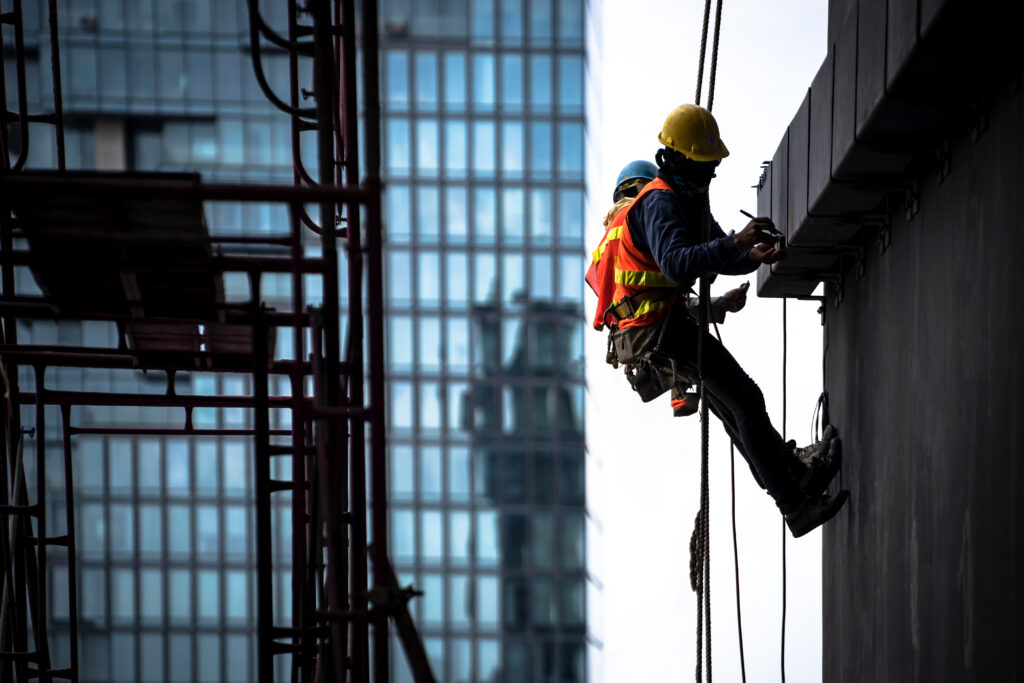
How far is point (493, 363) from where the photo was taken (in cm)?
5541

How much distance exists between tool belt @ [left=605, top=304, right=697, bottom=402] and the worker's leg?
0.09m

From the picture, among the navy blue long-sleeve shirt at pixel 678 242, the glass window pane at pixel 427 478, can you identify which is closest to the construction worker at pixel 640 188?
the navy blue long-sleeve shirt at pixel 678 242

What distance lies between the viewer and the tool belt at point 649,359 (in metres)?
7.81

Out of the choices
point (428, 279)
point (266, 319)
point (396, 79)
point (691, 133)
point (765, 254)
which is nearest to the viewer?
point (266, 319)

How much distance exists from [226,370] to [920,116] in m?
4.40

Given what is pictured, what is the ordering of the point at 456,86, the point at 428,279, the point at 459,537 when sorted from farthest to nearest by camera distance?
the point at 456,86
the point at 459,537
the point at 428,279

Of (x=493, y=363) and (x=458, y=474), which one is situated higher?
(x=493, y=363)

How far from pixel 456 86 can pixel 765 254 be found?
50782mm

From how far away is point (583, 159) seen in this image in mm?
55750

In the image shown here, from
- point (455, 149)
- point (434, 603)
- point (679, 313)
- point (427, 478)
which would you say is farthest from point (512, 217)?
point (679, 313)

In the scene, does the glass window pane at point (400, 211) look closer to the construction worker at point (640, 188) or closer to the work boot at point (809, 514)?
the construction worker at point (640, 188)

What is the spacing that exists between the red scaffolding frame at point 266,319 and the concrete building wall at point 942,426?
8.12ft

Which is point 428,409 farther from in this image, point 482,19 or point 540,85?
point 482,19

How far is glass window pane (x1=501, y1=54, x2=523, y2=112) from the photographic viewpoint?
5597cm
